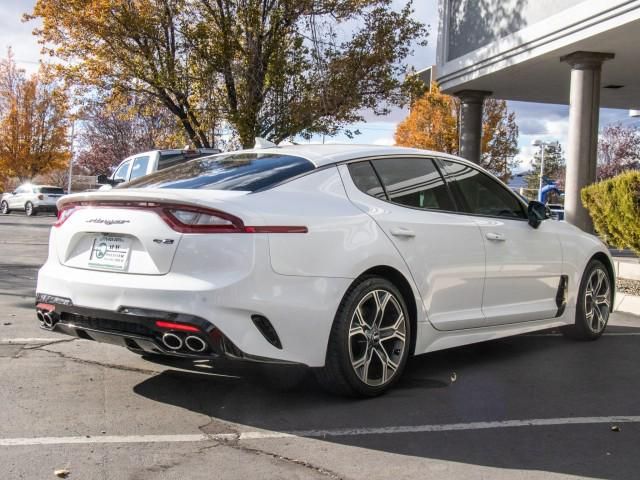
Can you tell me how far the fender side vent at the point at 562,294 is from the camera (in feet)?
19.7

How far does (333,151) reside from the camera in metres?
4.65

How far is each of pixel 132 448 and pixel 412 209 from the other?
7.75 feet

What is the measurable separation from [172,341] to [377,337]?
50.8 inches

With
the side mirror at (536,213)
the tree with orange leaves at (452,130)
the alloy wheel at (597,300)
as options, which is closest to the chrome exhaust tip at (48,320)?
the side mirror at (536,213)

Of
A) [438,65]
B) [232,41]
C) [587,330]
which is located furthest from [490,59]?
[587,330]

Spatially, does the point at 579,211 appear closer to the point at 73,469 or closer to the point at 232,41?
the point at 232,41

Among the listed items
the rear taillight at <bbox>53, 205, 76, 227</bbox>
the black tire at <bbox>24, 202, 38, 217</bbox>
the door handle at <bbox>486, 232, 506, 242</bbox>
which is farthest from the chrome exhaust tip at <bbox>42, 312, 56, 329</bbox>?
the black tire at <bbox>24, 202, 38, 217</bbox>

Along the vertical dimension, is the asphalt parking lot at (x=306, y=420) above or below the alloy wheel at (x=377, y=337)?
below

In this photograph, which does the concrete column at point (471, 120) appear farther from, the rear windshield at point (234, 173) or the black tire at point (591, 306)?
the rear windshield at point (234, 173)

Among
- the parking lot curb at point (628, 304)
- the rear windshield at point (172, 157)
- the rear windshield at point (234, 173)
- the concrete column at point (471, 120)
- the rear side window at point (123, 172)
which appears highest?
the concrete column at point (471, 120)

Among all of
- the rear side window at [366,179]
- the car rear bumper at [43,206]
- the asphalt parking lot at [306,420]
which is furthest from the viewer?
the car rear bumper at [43,206]

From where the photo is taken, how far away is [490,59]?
14508mm

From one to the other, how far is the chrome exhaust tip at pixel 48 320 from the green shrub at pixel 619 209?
7.84m

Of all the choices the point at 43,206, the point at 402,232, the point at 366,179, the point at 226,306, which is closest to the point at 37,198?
the point at 43,206
